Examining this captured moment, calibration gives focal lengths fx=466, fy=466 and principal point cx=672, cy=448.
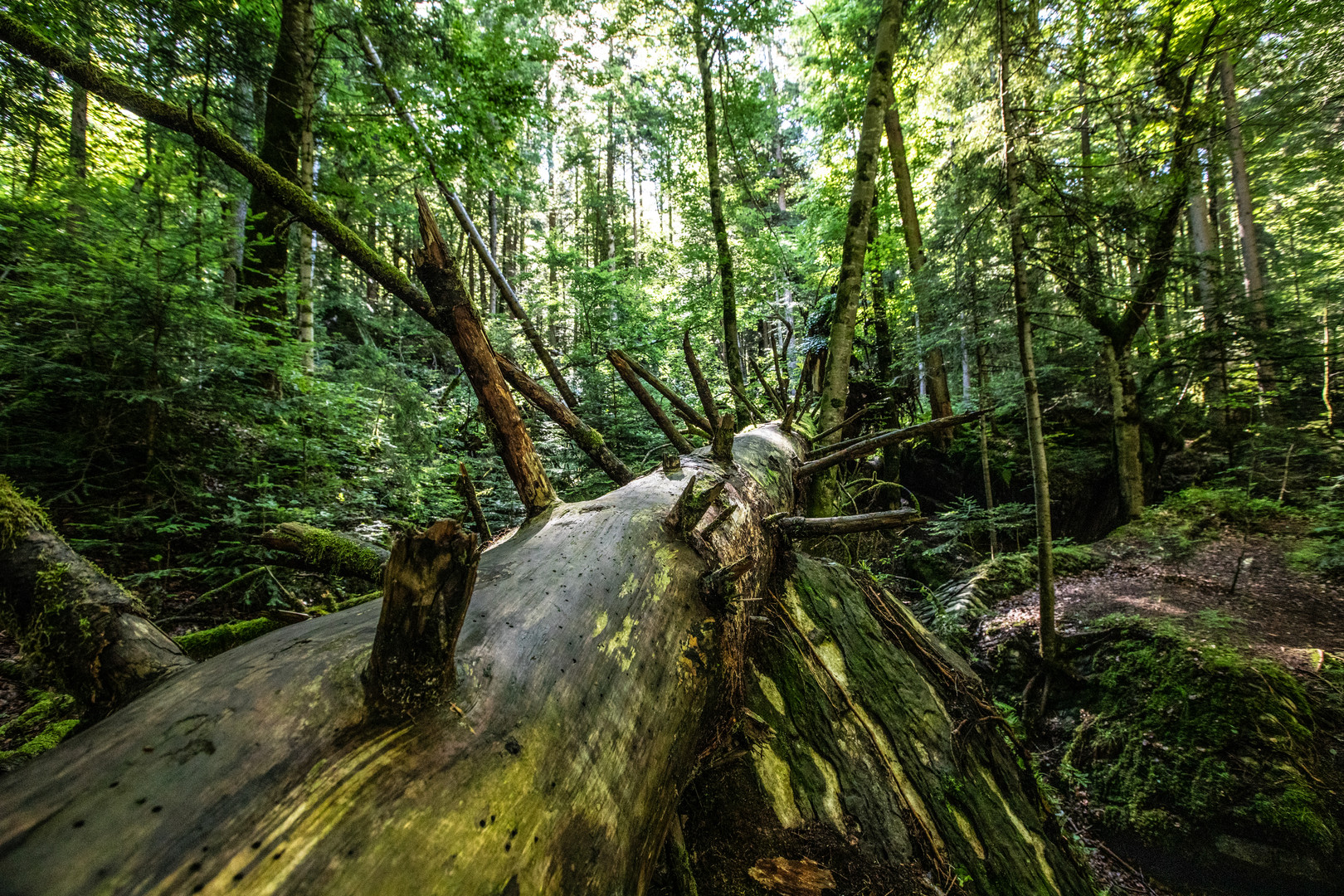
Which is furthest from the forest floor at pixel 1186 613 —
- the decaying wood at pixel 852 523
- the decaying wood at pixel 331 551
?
the decaying wood at pixel 331 551

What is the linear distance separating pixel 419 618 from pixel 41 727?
8.03 feet

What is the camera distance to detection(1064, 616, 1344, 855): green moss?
128 inches

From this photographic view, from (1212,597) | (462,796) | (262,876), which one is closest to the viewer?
(262,876)

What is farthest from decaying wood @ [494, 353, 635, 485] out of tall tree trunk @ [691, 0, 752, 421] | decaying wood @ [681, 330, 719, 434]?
tall tree trunk @ [691, 0, 752, 421]

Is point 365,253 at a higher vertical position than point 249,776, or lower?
higher

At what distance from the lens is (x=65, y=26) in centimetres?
484

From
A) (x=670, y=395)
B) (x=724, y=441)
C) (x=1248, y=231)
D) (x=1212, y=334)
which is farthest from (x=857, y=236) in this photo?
(x=1248, y=231)

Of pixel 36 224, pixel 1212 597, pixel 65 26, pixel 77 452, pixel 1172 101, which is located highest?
pixel 65 26

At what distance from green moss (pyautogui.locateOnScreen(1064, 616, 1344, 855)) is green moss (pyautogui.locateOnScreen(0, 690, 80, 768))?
6.21 metres

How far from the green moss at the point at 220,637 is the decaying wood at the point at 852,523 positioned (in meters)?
2.10

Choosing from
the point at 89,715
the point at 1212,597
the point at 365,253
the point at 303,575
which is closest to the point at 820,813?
the point at 89,715

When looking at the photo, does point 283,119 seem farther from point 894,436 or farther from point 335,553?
point 894,436

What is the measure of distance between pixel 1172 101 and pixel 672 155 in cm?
830

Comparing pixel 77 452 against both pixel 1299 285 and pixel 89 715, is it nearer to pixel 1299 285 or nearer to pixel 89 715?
pixel 89 715
